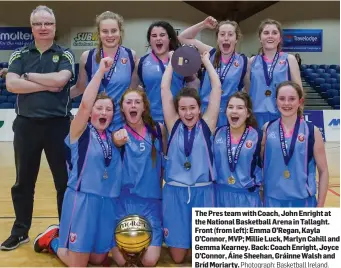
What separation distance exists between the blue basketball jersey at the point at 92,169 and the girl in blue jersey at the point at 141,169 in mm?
113

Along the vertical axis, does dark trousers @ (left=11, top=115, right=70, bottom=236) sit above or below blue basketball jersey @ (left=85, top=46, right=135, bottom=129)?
below

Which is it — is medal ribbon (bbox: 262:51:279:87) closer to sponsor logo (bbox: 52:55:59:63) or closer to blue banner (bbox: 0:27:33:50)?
sponsor logo (bbox: 52:55:59:63)

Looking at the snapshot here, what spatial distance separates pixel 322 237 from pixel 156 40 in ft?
7.04

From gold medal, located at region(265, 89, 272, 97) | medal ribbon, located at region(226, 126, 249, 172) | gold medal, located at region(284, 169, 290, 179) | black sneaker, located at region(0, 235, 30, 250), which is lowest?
black sneaker, located at region(0, 235, 30, 250)

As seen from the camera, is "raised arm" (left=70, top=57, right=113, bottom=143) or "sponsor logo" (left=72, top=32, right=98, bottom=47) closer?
"raised arm" (left=70, top=57, right=113, bottom=143)

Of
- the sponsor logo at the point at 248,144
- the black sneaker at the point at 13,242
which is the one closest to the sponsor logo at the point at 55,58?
the black sneaker at the point at 13,242

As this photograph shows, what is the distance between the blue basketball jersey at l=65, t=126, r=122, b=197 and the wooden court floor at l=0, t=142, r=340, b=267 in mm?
635

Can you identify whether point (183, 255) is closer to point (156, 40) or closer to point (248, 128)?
point (248, 128)

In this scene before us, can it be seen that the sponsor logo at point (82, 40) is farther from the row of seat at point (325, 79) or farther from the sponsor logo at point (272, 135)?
the sponsor logo at point (272, 135)

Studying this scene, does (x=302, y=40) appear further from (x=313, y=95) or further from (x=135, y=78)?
(x=135, y=78)

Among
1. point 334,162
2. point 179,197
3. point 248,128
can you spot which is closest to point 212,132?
point 248,128

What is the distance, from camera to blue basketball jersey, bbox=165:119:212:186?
327 centimetres

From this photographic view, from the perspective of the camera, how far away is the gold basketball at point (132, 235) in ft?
9.85

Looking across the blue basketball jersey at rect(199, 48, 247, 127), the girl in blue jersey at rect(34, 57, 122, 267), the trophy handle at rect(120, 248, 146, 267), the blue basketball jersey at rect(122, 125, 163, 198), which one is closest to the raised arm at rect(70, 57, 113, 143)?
the girl in blue jersey at rect(34, 57, 122, 267)
